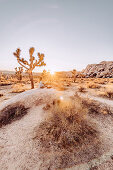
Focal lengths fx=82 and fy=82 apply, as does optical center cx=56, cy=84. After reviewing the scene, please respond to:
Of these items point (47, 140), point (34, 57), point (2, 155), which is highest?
point (34, 57)

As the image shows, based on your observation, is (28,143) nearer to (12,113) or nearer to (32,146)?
(32,146)

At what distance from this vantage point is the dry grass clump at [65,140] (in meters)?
2.36

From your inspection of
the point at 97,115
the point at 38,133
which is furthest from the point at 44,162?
the point at 97,115

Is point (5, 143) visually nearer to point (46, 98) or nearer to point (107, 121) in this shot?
point (46, 98)

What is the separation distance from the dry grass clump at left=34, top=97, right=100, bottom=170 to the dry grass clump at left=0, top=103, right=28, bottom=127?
1757mm

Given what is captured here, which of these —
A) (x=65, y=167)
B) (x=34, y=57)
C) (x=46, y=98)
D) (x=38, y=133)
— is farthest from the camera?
(x=34, y=57)

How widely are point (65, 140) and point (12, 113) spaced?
3448 mm

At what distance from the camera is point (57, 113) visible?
159 inches

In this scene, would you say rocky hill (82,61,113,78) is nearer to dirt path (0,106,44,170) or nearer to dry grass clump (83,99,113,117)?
dry grass clump (83,99,113,117)

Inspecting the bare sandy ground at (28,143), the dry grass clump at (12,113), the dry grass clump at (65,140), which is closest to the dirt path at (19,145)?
the bare sandy ground at (28,143)

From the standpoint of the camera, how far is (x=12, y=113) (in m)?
4.73

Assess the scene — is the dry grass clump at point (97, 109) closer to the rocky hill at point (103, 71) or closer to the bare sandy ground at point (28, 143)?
the bare sandy ground at point (28, 143)

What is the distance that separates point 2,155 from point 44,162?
1.43 m

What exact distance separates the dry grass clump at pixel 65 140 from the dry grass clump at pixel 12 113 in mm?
1757
